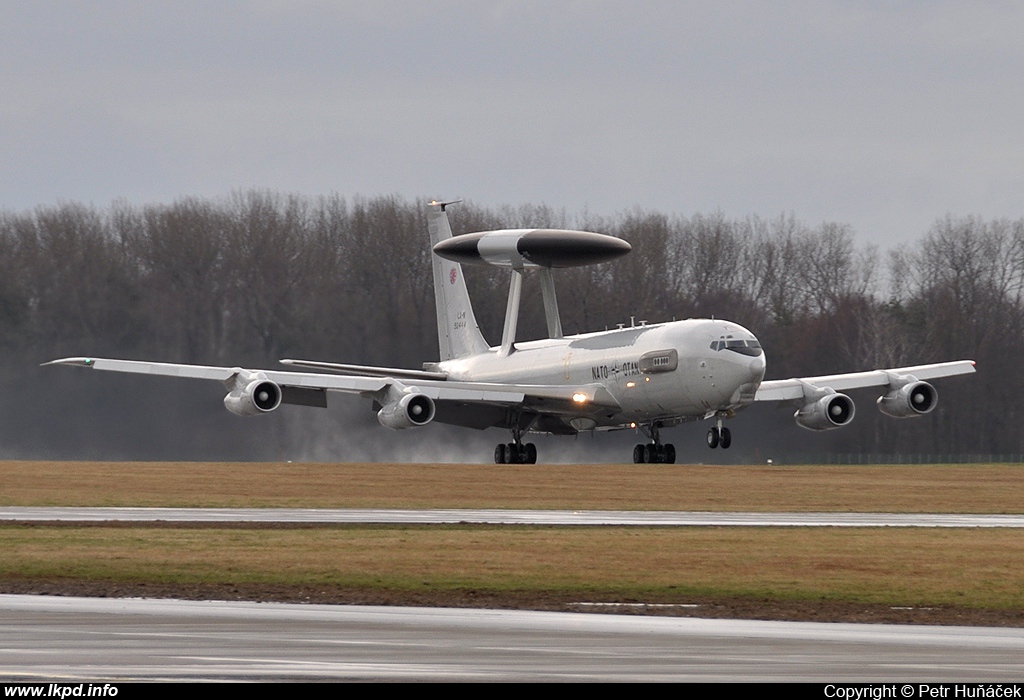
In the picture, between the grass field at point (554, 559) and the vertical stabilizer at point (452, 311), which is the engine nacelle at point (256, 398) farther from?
the vertical stabilizer at point (452, 311)

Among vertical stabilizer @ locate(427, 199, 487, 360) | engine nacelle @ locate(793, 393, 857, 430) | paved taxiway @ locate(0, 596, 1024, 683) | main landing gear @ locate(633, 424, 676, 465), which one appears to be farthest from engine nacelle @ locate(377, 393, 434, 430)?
paved taxiway @ locate(0, 596, 1024, 683)

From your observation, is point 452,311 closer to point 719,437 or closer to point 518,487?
point 719,437

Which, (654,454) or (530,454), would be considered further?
(530,454)

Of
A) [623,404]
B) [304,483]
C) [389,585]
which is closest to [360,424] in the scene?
[623,404]

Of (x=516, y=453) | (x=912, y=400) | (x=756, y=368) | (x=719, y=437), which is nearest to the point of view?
(x=756, y=368)

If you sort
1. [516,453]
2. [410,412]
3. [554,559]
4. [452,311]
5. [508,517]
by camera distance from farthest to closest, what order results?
1. [452,311]
2. [516,453]
3. [410,412]
4. [508,517]
5. [554,559]

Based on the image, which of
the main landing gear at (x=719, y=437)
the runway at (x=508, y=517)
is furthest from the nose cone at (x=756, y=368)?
the runway at (x=508, y=517)

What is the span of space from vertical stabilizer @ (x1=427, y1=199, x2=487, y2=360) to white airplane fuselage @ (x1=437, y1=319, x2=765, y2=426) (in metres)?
7.94

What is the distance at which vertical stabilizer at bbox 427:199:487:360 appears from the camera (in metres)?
68.5

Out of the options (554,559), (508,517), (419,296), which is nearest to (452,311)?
(419,296)

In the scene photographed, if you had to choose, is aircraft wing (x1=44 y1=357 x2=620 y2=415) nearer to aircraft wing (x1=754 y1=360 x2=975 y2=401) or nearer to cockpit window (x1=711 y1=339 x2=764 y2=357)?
cockpit window (x1=711 y1=339 x2=764 y2=357)

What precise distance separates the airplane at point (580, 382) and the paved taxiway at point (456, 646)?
118 ft

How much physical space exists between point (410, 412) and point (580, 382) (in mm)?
6423

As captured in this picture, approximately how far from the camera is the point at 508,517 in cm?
3303
